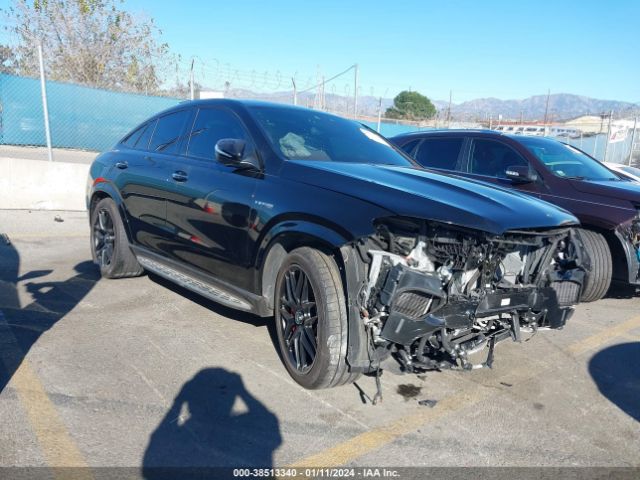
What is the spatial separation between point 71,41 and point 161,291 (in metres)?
23.3

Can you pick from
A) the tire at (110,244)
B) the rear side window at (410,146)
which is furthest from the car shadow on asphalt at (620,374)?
the tire at (110,244)

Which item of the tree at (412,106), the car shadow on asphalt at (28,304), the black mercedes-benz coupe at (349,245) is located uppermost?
the tree at (412,106)

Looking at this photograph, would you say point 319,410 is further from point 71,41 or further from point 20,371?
point 71,41

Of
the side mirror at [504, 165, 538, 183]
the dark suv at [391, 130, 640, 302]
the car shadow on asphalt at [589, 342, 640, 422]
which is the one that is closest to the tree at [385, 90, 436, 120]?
the dark suv at [391, 130, 640, 302]

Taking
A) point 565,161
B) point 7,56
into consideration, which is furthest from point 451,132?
Result: point 7,56

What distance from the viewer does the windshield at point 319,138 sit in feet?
12.4

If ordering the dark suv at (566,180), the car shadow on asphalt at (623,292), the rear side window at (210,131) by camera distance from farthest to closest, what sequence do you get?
1. the car shadow on asphalt at (623,292)
2. the dark suv at (566,180)
3. the rear side window at (210,131)

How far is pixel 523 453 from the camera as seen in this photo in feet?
9.03

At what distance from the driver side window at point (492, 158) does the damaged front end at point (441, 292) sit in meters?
3.26

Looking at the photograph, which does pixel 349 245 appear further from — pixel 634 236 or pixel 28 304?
pixel 634 236

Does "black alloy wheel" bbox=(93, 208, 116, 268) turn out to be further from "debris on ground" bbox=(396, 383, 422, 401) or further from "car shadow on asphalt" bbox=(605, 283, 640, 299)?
"car shadow on asphalt" bbox=(605, 283, 640, 299)

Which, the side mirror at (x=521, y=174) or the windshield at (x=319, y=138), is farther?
the side mirror at (x=521, y=174)

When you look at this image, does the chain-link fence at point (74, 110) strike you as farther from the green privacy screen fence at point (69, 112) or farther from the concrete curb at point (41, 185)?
the concrete curb at point (41, 185)

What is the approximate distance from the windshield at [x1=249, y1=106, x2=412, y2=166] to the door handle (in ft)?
2.50
